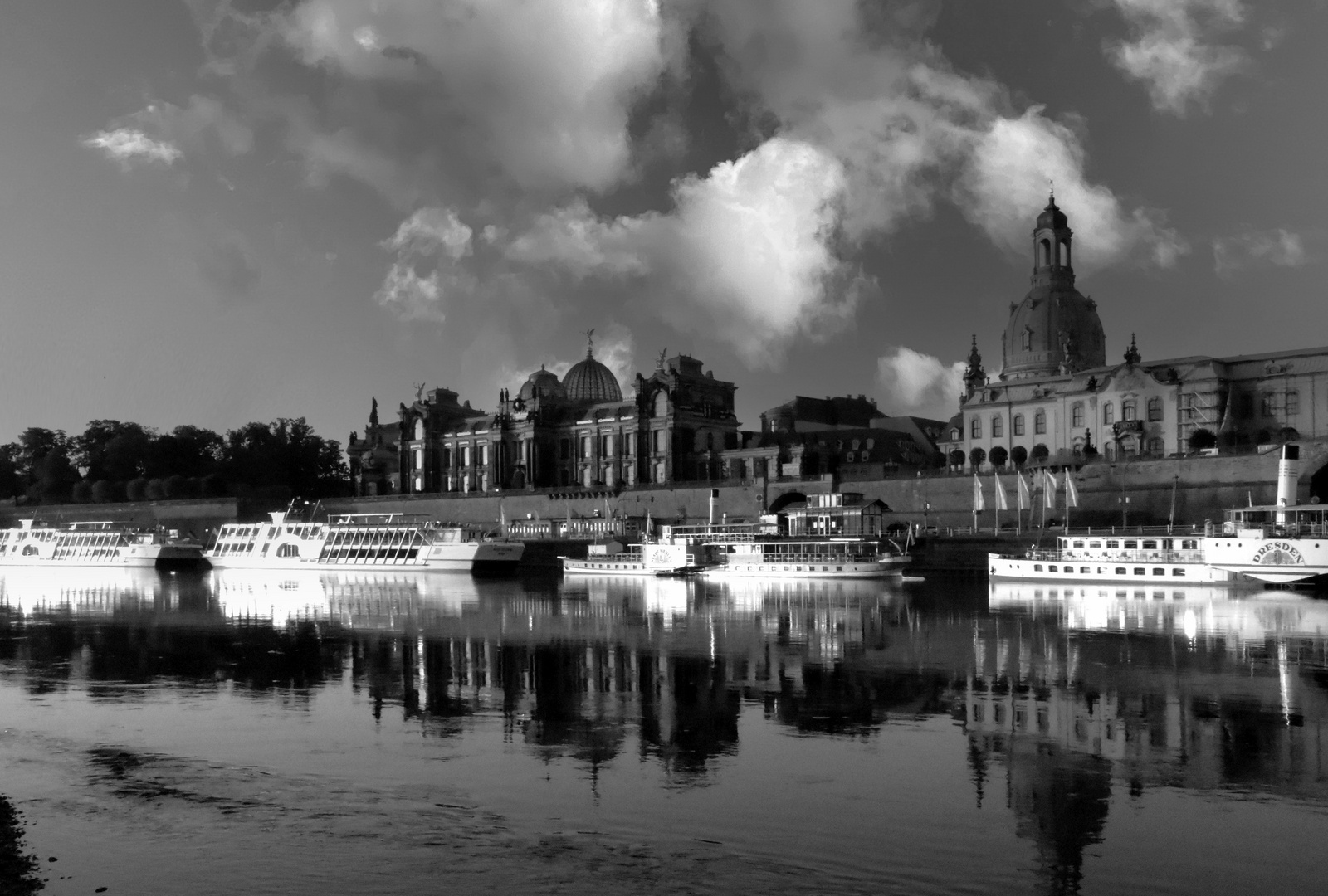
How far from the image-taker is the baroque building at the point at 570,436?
4291 inches

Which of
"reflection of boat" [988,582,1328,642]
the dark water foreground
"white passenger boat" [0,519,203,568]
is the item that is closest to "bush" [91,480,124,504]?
"white passenger boat" [0,519,203,568]

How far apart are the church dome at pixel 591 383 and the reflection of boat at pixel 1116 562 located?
7098 cm

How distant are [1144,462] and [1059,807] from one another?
6431 cm

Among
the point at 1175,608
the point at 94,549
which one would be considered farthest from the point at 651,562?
the point at 94,549

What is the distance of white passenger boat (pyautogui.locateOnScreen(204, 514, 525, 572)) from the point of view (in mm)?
69938

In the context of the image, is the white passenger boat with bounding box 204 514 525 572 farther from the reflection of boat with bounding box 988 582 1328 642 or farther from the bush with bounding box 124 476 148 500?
the bush with bounding box 124 476 148 500

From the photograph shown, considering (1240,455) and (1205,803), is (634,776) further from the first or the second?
(1240,455)

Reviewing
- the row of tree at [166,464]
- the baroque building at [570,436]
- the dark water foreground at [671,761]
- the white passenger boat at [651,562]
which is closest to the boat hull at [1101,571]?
the white passenger boat at [651,562]

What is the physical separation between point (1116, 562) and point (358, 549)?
135 feet

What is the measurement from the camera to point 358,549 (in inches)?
2864

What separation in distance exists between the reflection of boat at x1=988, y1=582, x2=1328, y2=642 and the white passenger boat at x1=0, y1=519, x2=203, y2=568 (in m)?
56.2

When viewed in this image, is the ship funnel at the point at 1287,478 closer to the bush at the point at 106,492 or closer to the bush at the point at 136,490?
the bush at the point at 136,490

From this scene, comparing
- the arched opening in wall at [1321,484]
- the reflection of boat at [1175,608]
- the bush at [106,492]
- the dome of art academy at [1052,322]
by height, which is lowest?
the reflection of boat at [1175,608]

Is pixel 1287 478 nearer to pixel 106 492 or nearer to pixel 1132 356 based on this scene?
pixel 1132 356
